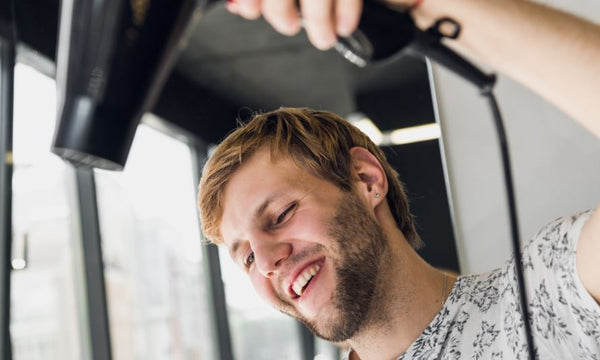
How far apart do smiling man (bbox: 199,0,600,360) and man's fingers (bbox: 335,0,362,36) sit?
0.46 m

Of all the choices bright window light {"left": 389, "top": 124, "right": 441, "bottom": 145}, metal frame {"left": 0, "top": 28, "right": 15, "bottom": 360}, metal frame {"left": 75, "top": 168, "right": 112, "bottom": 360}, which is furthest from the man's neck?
metal frame {"left": 75, "top": 168, "right": 112, "bottom": 360}

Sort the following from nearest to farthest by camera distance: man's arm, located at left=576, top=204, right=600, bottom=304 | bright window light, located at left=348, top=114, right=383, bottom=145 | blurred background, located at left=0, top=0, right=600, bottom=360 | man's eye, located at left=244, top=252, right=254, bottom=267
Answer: man's arm, located at left=576, top=204, right=600, bottom=304
man's eye, located at left=244, top=252, right=254, bottom=267
blurred background, located at left=0, top=0, right=600, bottom=360
bright window light, located at left=348, top=114, right=383, bottom=145

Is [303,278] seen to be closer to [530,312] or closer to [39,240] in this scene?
[530,312]

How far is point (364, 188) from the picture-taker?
59.1 inches

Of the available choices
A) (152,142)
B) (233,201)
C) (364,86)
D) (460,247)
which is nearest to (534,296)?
(233,201)

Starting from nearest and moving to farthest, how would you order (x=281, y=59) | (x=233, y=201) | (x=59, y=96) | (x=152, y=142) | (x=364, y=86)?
(x=59, y=96) < (x=233, y=201) < (x=364, y=86) < (x=281, y=59) < (x=152, y=142)

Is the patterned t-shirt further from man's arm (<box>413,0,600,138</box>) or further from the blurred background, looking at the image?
the blurred background

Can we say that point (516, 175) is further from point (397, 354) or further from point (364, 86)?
point (364, 86)

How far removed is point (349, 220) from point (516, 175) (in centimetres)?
53

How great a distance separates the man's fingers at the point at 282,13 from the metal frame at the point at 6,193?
2.45 m

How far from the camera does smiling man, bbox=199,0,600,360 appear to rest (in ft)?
3.35

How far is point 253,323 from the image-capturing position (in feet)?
13.3

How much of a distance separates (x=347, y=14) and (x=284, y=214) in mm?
880

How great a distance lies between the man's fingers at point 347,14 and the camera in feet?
1.86
